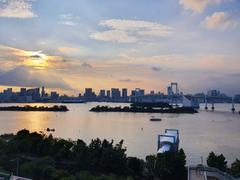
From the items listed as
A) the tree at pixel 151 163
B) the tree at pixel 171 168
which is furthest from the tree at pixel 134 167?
the tree at pixel 171 168

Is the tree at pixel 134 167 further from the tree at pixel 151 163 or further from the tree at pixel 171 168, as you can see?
the tree at pixel 171 168

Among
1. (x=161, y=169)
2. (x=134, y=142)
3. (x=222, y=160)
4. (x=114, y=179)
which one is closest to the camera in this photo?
(x=114, y=179)

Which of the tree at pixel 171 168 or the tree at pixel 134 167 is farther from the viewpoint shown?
the tree at pixel 134 167

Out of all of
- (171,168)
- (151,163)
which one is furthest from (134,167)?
(171,168)

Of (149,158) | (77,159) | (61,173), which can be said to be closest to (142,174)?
(149,158)

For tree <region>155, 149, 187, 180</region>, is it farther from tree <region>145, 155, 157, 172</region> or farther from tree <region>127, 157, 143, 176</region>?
tree <region>127, 157, 143, 176</region>

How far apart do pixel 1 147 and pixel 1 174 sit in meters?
2.89

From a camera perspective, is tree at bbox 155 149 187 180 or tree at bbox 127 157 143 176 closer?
tree at bbox 155 149 187 180

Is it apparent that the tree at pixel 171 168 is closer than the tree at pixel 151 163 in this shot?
Yes

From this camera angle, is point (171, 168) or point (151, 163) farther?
point (151, 163)

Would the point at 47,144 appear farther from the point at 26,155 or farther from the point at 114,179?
the point at 114,179

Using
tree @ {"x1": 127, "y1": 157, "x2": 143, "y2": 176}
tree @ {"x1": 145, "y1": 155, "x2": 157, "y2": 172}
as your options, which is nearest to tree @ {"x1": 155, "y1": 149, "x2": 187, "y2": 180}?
tree @ {"x1": 145, "y1": 155, "x2": 157, "y2": 172}

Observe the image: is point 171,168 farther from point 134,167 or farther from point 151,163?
point 134,167

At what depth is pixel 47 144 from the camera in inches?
285
